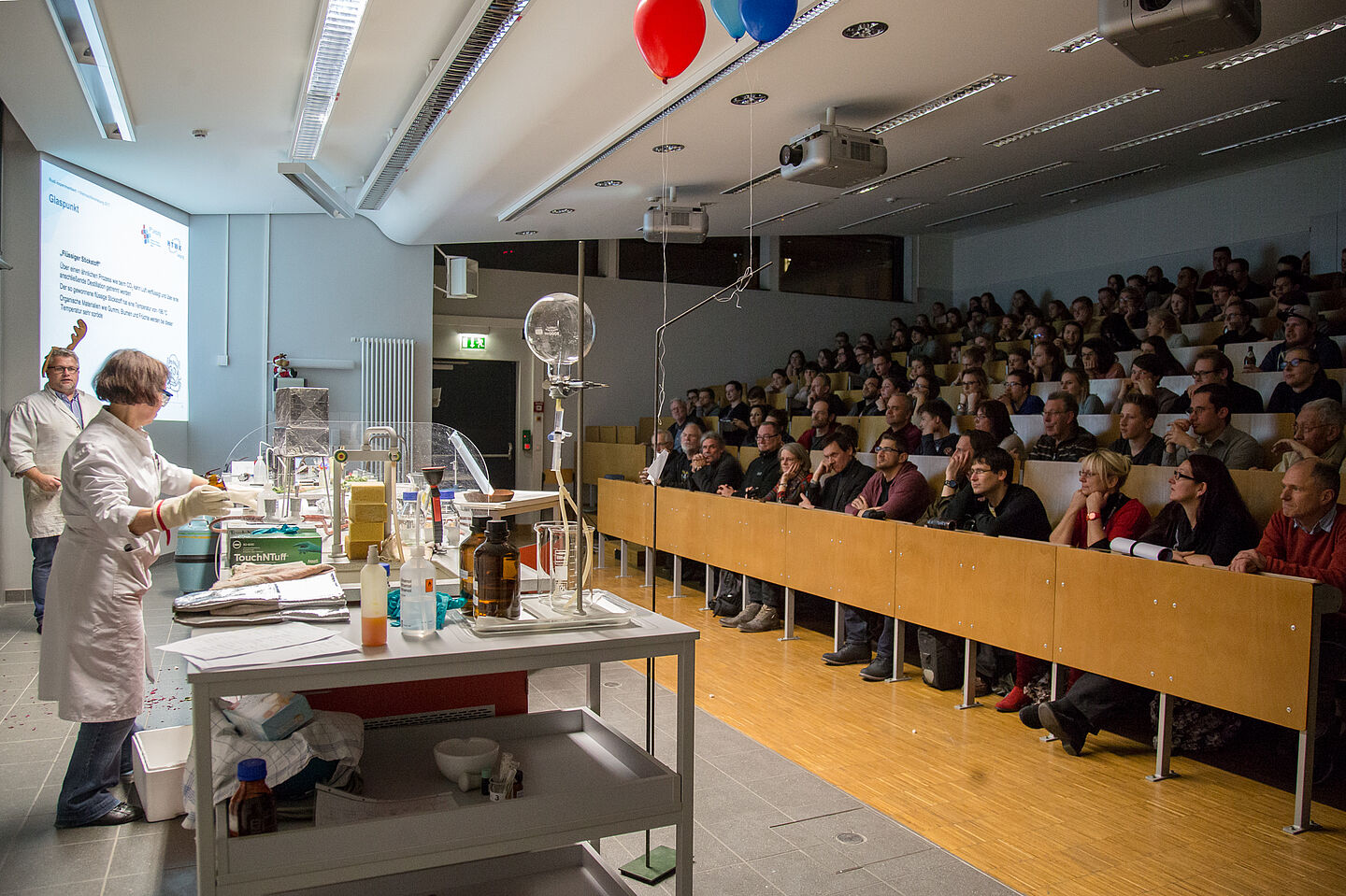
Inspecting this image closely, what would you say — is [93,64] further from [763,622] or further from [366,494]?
[763,622]

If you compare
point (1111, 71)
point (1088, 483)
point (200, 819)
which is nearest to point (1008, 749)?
point (1088, 483)

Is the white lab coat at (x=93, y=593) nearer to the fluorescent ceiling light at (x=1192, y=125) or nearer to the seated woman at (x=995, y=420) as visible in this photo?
the seated woman at (x=995, y=420)

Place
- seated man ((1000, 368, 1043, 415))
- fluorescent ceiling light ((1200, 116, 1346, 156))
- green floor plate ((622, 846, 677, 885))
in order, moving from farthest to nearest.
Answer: fluorescent ceiling light ((1200, 116, 1346, 156)) → seated man ((1000, 368, 1043, 415)) → green floor plate ((622, 846, 677, 885))

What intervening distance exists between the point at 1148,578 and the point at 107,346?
6.03 m

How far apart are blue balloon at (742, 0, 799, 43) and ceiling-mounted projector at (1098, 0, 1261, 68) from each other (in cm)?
125

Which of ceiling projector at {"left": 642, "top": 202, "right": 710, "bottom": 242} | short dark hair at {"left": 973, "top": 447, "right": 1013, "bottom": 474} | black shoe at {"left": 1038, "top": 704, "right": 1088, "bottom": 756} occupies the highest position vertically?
ceiling projector at {"left": 642, "top": 202, "right": 710, "bottom": 242}

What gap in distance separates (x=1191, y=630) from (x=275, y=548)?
271cm

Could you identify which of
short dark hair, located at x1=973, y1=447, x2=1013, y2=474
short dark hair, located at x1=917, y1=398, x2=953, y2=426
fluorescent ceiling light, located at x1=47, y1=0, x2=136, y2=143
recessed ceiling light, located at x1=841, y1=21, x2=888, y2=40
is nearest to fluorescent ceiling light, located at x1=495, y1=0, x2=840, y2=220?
recessed ceiling light, located at x1=841, y1=21, x2=888, y2=40

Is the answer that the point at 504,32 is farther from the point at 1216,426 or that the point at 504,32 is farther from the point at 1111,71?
the point at 1216,426

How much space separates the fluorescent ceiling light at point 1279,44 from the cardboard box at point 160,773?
511cm

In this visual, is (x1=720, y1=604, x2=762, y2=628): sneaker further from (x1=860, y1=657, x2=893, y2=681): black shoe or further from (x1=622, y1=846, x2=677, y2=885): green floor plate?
(x1=622, y1=846, x2=677, y2=885): green floor plate

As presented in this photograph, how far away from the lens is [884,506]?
4.54 m

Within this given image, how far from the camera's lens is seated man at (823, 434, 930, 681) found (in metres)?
4.32

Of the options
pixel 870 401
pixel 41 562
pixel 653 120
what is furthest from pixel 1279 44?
pixel 41 562
